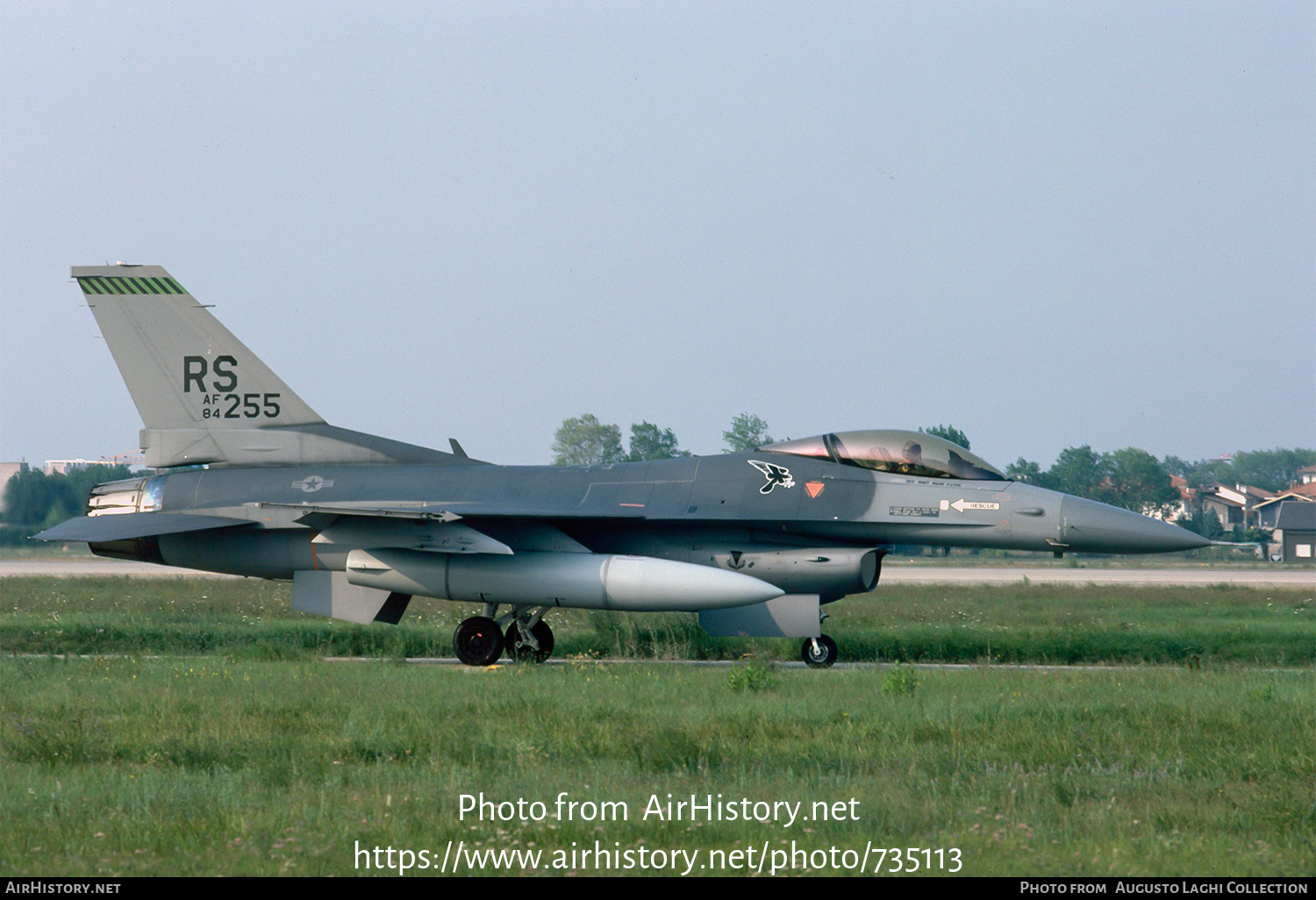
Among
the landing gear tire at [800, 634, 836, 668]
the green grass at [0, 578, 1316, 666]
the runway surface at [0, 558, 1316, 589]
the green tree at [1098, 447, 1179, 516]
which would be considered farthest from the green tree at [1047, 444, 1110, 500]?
the landing gear tire at [800, 634, 836, 668]

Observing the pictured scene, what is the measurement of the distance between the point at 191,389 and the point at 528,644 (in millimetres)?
5380

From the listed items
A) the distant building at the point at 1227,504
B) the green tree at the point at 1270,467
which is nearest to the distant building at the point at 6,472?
the distant building at the point at 1227,504

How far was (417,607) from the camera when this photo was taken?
75.8ft

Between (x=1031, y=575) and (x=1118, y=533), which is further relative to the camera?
(x=1031, y=575)

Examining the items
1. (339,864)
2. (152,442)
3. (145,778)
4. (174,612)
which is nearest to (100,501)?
(152,442)

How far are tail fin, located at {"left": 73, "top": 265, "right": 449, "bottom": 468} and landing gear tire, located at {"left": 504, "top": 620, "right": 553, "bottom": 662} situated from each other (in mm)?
2510

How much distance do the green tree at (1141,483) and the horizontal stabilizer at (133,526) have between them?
2758 inches

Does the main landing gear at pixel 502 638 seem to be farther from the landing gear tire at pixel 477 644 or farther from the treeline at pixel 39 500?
the treeline at pixel 39 500

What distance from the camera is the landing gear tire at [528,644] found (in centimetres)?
1434

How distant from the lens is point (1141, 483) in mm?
79062

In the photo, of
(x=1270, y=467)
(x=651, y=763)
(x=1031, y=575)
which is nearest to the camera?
(x=651, y=763)

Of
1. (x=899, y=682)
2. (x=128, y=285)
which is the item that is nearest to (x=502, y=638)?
(x=899, y=682)

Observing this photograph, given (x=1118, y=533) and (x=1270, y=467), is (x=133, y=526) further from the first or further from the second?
(x=1270, y=467)

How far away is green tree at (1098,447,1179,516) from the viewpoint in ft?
256
